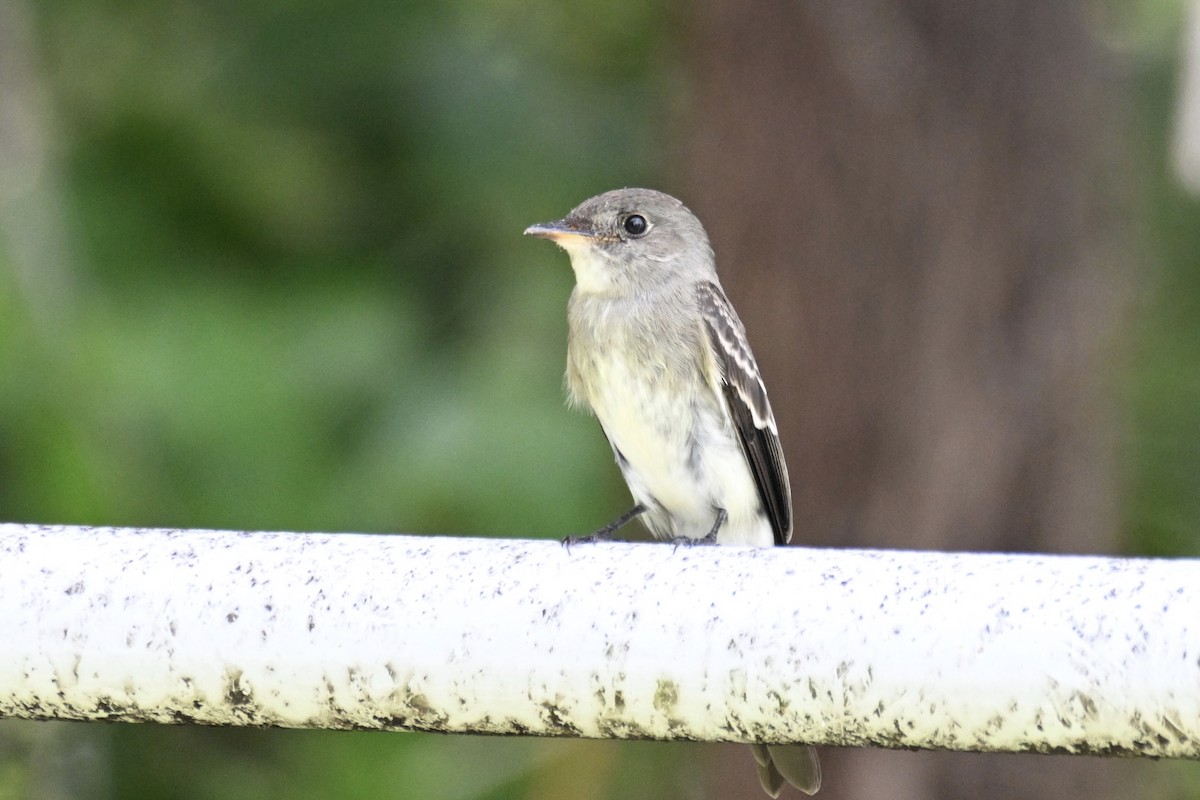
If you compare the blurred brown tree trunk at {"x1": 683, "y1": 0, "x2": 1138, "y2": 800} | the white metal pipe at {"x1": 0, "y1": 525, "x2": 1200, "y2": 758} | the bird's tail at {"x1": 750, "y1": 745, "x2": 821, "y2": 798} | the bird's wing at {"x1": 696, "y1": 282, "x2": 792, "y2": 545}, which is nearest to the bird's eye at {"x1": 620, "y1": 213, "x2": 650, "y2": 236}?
the bird's wing at {"x1": 696, "y1": 282, "x2": 792, "y2": 545}

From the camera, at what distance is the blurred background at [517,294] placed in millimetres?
6016

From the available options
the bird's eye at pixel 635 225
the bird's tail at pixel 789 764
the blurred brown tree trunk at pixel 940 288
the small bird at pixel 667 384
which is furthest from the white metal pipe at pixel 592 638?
the blurred brown tree trunk at pixel 940 288

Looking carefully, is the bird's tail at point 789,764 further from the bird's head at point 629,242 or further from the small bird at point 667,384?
the bird's head at point 629,242

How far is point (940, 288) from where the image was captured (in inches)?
253

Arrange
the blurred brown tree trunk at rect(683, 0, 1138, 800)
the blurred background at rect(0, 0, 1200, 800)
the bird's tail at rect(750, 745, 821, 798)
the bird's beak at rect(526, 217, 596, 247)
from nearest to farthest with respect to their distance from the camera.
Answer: the bird's tail at rect(750, 745, 821, 798)
the bird's beak at rect(526, 217, 596, 247)
the blurred background at rect(0, 0, 1200, 800)
the blurred brown tree trunk at rect(683, 0, 1138, 800)

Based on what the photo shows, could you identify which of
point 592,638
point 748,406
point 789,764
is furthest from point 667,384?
point 592,638

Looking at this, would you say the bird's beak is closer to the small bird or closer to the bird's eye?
the small bird

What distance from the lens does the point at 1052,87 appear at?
6.62m

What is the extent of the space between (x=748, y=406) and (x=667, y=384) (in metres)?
0.26

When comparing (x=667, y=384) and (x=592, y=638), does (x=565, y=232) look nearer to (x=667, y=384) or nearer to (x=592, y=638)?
(x=667, y=384)

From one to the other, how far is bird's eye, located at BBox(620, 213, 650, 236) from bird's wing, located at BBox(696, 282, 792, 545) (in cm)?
28

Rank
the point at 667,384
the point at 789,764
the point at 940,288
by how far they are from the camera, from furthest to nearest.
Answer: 1. the point at 940,288
2. the point at 667,384
3. the point at 789,764

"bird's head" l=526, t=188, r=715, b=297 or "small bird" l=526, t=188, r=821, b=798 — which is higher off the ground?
"bird's head" l=526, t=188, r=715, b=297

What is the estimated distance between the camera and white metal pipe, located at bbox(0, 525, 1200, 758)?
2049mm
